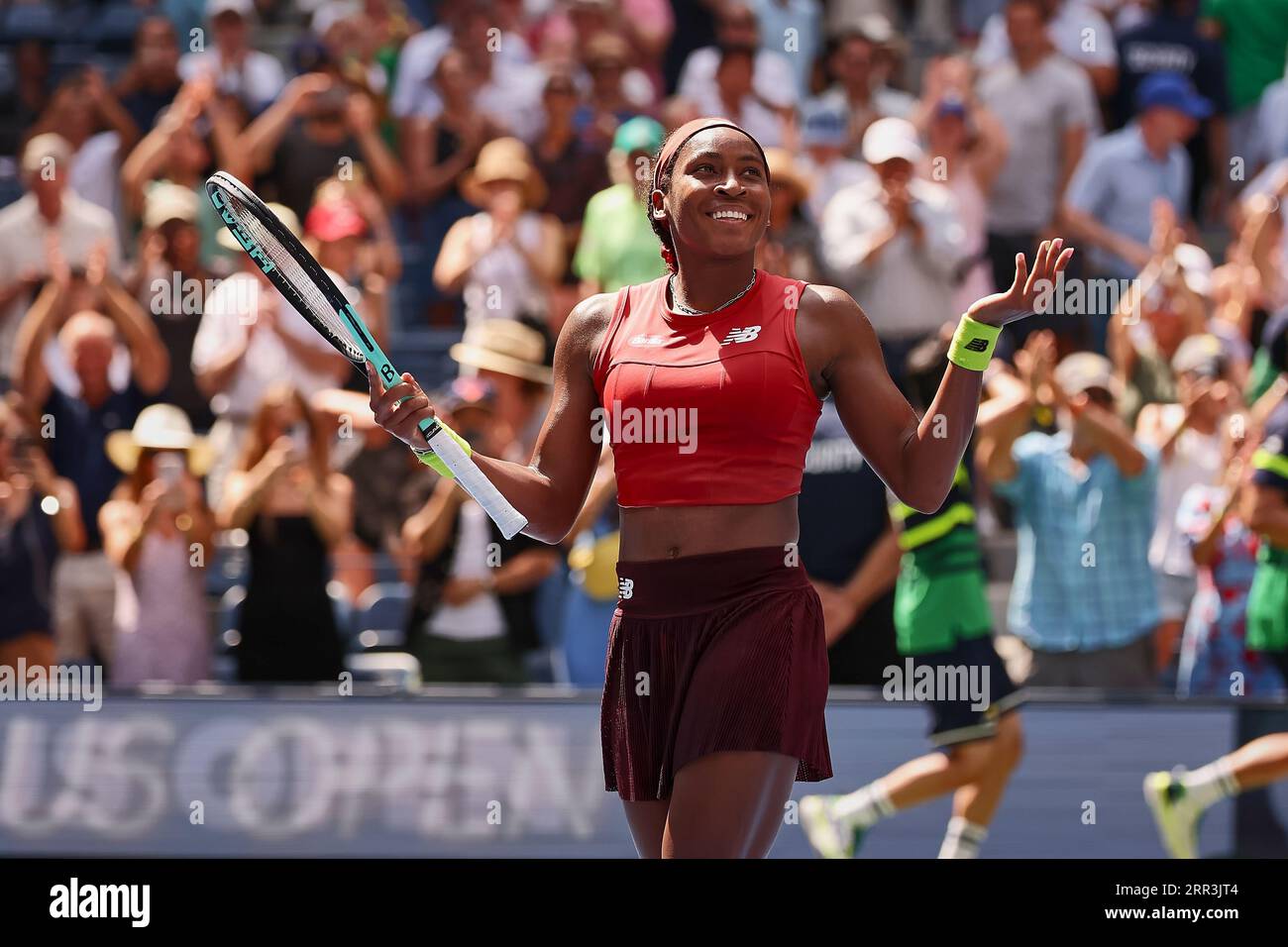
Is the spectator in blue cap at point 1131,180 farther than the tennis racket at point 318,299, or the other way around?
the spectator in blue cap at point 1131,180

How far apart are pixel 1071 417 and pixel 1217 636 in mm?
955

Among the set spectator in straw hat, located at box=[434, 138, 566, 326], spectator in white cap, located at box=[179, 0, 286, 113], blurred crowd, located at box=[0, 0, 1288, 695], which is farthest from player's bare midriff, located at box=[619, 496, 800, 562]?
spectator in white cap, located at box=[179, 0, 286, 113]

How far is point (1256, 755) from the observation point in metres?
7.33

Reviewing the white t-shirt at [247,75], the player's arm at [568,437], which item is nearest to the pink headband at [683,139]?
the player's arm at [568,437]

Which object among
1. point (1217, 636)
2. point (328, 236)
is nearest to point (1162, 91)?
point (1217, 636)

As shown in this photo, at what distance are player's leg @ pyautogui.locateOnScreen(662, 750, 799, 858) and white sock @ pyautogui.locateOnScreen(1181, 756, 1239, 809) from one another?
3825 mm

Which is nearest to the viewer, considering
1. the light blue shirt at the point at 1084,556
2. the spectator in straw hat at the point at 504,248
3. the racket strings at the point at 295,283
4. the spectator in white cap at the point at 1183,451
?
the racket strings at the point at 295,283

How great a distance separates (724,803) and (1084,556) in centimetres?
425

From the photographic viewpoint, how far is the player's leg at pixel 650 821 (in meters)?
4.01

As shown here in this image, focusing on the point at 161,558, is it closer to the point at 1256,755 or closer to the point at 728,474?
the point at 1256,755

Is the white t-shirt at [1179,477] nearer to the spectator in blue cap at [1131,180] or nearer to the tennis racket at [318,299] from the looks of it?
the spectator in blue cap at [1131,180]

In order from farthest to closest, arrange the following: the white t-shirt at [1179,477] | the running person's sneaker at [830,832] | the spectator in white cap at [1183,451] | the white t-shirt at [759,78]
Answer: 1. the white t-shirt at [759,78]
2. the white t-shirt at [1179,477]
3. the spectator in white cap at [1183,451]
4. the running person's sneaker at [830,832]

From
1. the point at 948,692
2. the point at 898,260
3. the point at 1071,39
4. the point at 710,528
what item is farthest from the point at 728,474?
the point at 1071,39

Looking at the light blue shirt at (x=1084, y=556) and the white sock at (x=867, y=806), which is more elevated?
the light blue shirt at (x=1084, y=556)
